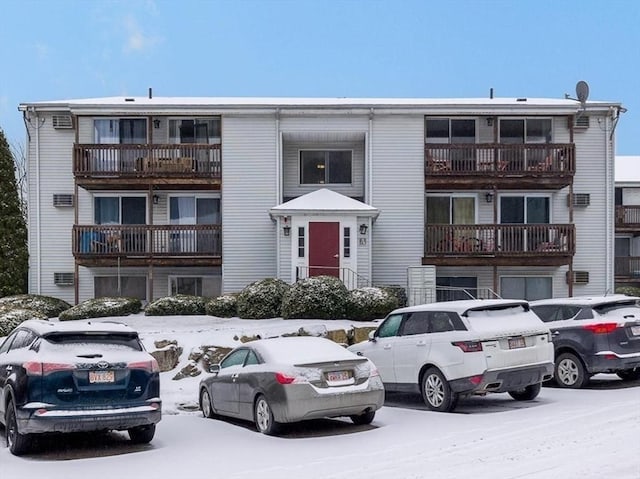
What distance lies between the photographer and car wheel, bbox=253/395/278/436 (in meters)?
10.2

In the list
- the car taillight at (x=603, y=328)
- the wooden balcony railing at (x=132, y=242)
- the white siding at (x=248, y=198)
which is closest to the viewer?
the car taillight at (x=603, y=328)

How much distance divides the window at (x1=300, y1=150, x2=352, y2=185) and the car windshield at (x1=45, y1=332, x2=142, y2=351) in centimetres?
1804

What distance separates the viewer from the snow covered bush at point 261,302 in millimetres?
21641

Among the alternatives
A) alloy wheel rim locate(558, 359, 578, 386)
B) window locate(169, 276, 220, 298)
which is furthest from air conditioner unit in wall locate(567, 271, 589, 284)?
alloy wheel rim locate(558, 359, 578, 386)

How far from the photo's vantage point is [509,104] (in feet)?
87.0

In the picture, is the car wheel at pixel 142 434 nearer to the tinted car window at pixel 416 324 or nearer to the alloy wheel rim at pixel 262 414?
the alloy wheel rim at pixel 262 414

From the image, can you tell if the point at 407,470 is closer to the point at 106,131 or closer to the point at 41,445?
the point at 41,445

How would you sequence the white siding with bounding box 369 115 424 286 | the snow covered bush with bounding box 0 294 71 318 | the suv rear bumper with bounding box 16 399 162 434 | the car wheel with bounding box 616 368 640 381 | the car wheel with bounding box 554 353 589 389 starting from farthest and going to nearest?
the white siding with bounding box 369 115 424 286, the snow covered bush with bounding box 0 294 71 318, the car wheel with bounding box 616 368 640 381, the car wheel with bounding box 554 353 589 389, the suv rear bumper with bounding box 16 399 162 434

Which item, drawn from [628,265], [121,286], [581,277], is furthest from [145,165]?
[628,265]

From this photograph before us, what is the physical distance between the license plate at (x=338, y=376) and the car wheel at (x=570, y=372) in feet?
17.6

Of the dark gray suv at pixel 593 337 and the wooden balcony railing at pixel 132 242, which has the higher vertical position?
the wooden balcony railing at pixel 132 242

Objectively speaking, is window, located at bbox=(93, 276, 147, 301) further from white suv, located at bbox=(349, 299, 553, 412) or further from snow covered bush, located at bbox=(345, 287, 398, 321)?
white suv, located at bbox=(349, 299, 553, 412)

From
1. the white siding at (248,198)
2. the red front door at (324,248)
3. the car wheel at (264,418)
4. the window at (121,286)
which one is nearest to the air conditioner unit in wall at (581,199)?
the red front door at (324,248)

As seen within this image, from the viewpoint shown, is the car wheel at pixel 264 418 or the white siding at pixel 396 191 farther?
the white siding at pixel 396 191
